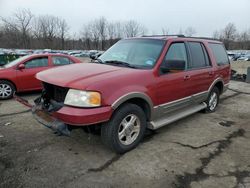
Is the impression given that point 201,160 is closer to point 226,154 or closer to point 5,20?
point 226,154

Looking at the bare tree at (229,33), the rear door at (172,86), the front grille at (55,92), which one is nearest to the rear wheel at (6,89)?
the front grille at (55,92)

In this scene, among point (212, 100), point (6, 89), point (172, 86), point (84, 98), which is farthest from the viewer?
point (6, 89)

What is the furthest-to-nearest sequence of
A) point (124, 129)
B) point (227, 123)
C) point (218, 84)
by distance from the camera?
point (218, 84) → point (227, 123) → point (124, 129)

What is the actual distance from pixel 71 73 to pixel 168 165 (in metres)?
2.04

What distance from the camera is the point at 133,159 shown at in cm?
378

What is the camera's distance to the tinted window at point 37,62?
8.03 m

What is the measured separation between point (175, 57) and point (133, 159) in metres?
2.08

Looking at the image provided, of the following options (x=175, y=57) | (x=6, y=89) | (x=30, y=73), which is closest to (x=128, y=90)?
(x=175, y=57)

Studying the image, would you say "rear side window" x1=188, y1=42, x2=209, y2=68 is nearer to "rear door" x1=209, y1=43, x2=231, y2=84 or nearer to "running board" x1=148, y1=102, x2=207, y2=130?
"rear door" x1=209, y1=43, x2=231, y2=84

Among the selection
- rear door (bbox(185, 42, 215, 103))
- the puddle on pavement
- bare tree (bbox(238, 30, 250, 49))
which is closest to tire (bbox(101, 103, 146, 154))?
rear door (bbox(185, 42, 215, 103))

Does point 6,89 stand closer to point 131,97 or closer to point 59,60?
point 59,60

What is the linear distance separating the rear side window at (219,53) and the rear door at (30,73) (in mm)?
5393

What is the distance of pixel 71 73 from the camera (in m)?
3.84

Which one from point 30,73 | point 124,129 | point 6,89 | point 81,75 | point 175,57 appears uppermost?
point 175,57
